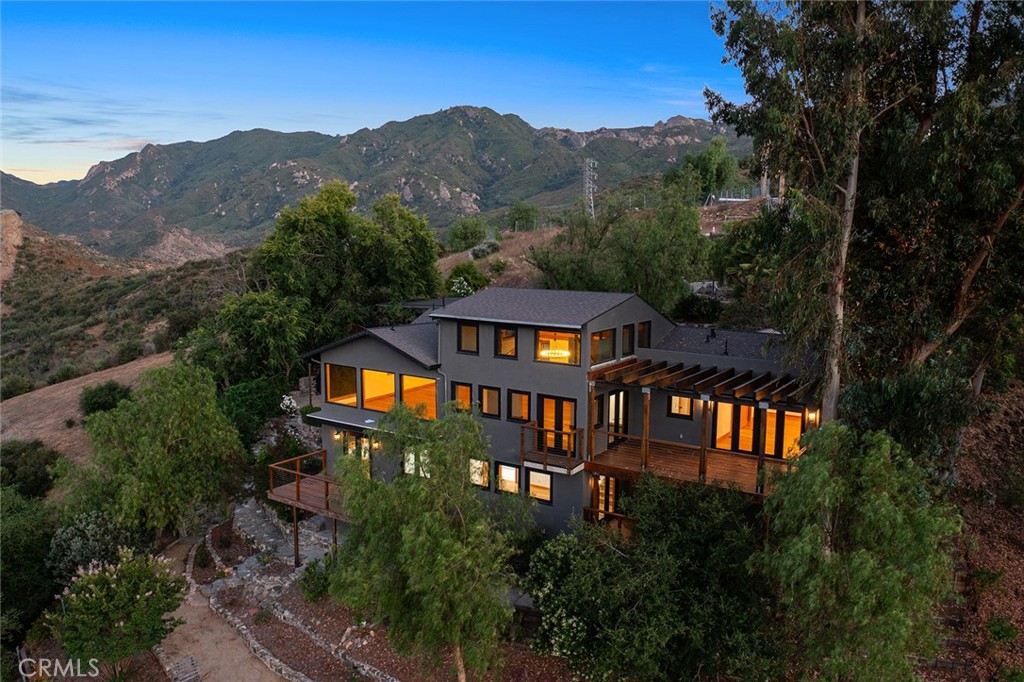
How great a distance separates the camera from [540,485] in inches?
801

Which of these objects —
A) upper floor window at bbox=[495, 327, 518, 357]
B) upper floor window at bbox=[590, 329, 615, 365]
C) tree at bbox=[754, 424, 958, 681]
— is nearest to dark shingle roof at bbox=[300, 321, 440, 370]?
upper floor window at bbox=[495, 327, 518, 357]

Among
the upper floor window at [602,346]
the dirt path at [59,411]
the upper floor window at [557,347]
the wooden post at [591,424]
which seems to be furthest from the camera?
the dirt path at [59,411]

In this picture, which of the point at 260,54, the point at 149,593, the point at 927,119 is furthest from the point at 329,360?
the point at 260,54

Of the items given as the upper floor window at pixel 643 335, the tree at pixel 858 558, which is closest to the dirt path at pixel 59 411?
the upper floor window at pixel 643 335

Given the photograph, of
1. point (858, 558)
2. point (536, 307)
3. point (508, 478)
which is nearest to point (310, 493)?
point (508, 478)

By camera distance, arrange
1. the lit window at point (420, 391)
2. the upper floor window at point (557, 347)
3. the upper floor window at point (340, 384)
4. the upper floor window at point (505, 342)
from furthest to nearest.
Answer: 1. the upper floor window at point (340, 384)
2. the lit window at point (420, 391)
3. the upper floor window at point (505, 342)
4. the upper floor window at point (557, 347)

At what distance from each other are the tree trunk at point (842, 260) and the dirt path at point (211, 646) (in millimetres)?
16355

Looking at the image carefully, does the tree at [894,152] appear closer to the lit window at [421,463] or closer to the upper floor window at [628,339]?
the upper floor window at [628,339]

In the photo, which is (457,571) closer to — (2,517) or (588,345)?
(588,345)

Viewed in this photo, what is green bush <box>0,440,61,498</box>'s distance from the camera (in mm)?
30172

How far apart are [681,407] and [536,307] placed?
18.7ft

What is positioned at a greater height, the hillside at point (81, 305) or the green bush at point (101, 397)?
the hillside at point (81, 305)

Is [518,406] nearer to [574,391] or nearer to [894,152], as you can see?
[574,391]

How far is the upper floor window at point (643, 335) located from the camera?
73.3 feet
